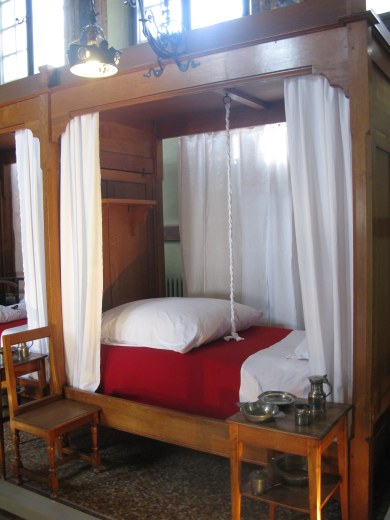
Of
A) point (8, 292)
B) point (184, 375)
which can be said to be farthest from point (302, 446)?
point (8, 292)

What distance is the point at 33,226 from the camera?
358 centimetres

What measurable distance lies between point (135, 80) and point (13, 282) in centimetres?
310

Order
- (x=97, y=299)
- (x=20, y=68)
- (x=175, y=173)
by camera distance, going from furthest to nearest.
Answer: (x=20, y=68), (x=175, y=173), (x=97, y=299)

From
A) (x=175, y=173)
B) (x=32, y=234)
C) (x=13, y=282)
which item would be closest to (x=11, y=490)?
(x=32, y=234)

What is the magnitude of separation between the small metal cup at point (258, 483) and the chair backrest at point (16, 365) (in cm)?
154

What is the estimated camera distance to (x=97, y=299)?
3.33 m

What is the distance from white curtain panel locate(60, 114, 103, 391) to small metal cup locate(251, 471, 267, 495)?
1.32 meters

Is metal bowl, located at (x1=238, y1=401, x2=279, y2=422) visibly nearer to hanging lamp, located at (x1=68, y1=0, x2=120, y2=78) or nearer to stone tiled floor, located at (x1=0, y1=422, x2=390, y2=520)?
stone tiled floor, located at (x1=0, y1=422, x2=390, y2=520)

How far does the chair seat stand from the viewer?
2.97m

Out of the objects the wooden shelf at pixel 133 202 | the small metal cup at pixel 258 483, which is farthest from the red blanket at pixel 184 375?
the wooden shelf at pixel 133 202

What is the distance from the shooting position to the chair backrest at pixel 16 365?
10.2 ft

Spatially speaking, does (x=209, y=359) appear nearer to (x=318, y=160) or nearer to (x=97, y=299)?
(x=97, y=299)

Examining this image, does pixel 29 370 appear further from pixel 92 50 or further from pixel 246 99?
pixel 246 99

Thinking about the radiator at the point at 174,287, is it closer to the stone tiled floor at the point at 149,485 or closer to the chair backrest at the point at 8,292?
the chair backrest at the point at 8,292
